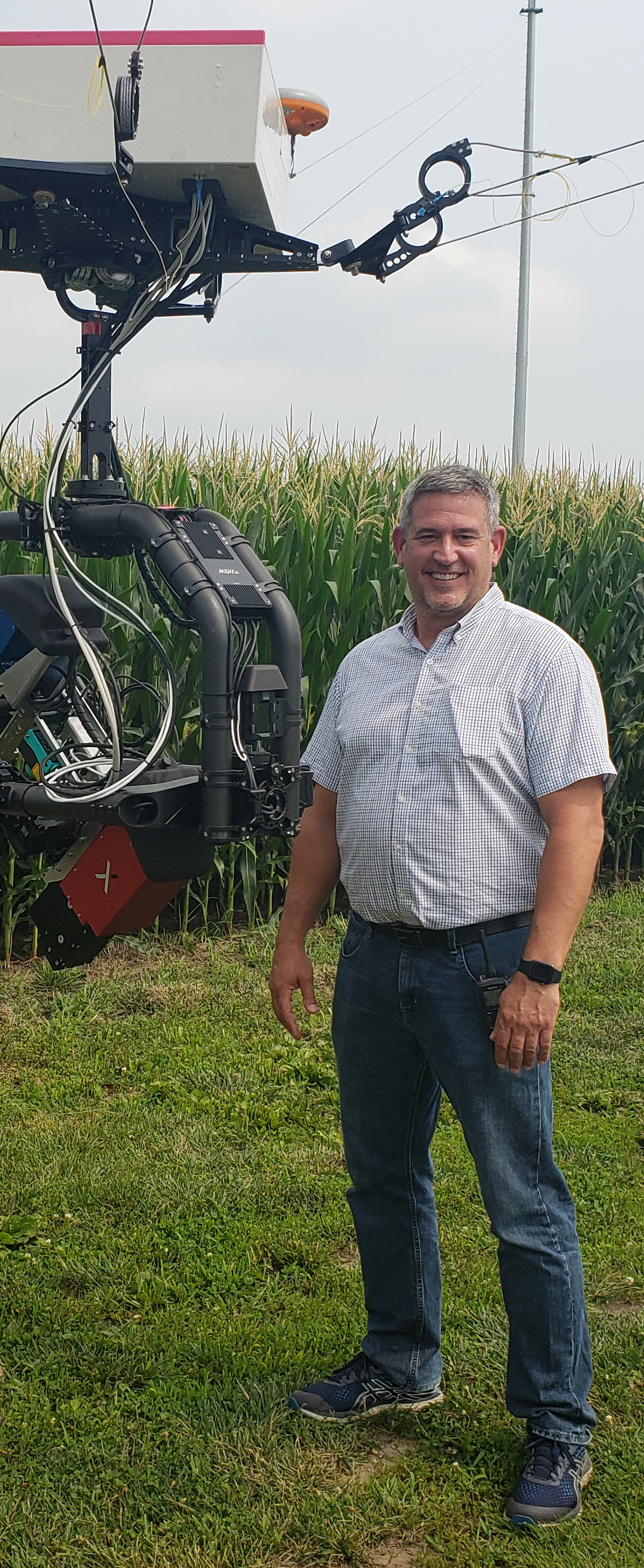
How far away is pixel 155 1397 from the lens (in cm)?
315

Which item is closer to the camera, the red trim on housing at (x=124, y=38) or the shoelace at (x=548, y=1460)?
the red trim on housing at (x=124, y=38)

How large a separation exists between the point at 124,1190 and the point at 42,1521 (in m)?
Answer: 1.45

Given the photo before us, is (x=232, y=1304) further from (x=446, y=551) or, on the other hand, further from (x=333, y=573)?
(x=333, y=573)

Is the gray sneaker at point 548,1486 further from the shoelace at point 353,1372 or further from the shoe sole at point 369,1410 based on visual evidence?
the shoelace at point 353,1372

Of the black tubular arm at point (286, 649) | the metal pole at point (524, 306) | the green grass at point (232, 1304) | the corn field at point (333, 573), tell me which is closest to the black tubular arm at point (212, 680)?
the black tubular arm at point (286, 649)

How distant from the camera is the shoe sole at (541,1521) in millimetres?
2730

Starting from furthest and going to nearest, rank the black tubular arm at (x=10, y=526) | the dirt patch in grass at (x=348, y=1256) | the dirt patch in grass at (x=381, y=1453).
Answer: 1. the dirt patch in grass at (x=348, y=1256)
2. the dirt patch in grass at (x=381, y=1453)
3. the black tubular arm at (x=10, y=526)

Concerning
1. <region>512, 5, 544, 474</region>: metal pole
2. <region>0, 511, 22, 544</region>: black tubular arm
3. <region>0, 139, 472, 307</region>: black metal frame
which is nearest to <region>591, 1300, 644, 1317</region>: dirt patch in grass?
<region>0, 511, 22, 544</region>: black tubular arm

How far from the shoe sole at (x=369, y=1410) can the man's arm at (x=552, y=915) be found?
1004mm

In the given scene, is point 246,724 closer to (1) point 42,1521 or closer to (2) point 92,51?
(2) point 92,51

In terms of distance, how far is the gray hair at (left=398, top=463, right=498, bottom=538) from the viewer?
2766 mm

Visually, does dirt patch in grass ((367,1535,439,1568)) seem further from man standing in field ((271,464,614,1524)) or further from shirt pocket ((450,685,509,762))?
shirt pocket ((450,685,509,762))

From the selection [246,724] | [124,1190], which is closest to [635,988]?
[124,1190]

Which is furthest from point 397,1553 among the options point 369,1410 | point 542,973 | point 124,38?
point 124,38
